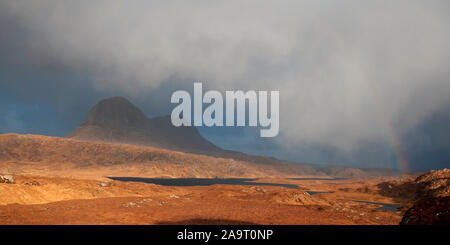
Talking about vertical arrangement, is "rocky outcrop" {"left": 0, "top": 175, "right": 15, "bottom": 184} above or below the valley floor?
above

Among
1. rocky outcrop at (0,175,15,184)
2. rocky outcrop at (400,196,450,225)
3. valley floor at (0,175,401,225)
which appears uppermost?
rocky outcrop at (0,175,15,184)

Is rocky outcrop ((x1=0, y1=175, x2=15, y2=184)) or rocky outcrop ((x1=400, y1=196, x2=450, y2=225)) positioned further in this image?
rocky outcrop ((x1=0, y1=175, x2=15, y2=184))

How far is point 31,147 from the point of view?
504 feet

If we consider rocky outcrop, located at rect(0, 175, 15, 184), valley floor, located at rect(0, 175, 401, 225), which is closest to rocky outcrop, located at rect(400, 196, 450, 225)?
valley floor, located at rect(0, 175, 401, 225)

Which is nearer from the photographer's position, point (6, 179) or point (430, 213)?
point (430, 213)

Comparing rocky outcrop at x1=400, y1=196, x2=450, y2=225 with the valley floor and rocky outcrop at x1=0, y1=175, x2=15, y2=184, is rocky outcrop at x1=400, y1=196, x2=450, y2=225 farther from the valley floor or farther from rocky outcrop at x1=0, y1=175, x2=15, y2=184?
rocky outcrop at x1=0, y1=175, x2=15, y2=184

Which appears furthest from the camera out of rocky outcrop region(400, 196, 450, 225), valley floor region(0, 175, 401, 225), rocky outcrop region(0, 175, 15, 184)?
rocky outcrop region(0, 175, 15, 184)

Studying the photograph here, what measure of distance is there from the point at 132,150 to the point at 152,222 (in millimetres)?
161376

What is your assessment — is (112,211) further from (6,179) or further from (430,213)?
(430,213)

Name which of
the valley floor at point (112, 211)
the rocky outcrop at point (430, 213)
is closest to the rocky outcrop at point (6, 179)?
the valley floor at point (112, 211)

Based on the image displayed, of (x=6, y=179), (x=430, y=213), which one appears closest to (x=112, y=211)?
(x=6, y=179)

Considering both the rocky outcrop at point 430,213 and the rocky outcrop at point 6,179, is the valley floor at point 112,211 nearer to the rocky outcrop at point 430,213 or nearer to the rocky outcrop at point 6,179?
the rocky outcrop at point 6,179
